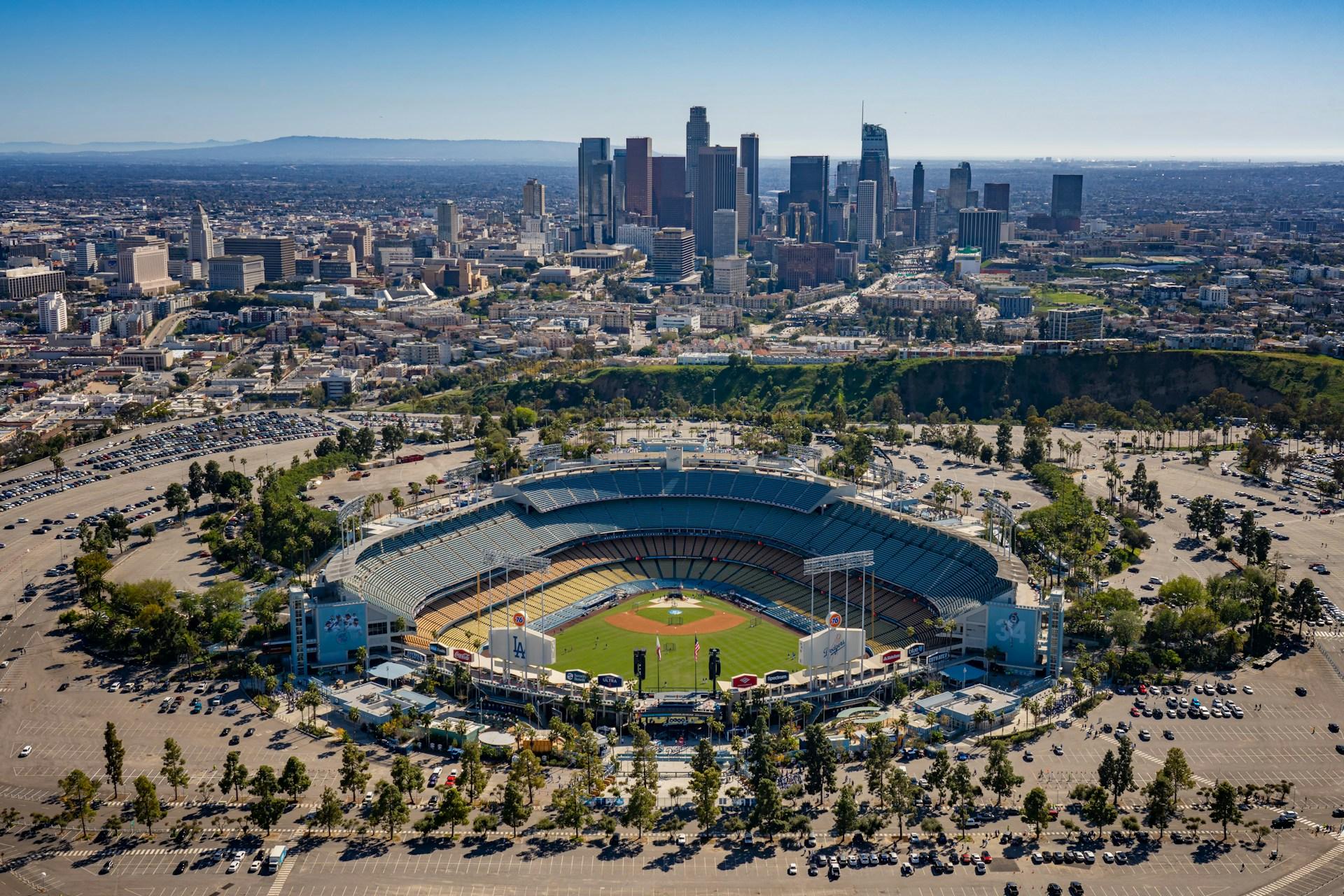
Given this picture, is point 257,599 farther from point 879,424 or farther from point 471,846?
point 879,424

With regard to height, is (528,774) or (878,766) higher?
(878,766)

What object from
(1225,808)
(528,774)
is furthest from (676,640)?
(1225,808)

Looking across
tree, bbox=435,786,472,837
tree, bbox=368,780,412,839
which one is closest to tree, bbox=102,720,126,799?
tree, bbox=368,780,412,839

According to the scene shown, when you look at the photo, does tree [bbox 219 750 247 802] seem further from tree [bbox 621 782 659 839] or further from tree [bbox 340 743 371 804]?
tree [bbox 621 782 659 839]

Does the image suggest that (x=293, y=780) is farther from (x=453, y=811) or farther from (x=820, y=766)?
(x=820, y=766)

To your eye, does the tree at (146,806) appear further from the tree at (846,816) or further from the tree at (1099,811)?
the tree at (1099,811)

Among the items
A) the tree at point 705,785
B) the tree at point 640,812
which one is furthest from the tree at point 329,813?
the tree at point 705,785

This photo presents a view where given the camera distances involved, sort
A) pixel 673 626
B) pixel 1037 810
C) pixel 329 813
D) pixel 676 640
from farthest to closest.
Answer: pixel 673 626 < pixel 676 640 < pixel 1037 810 < pixel 329 813
